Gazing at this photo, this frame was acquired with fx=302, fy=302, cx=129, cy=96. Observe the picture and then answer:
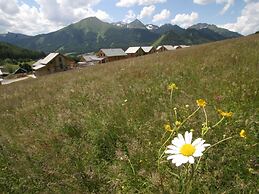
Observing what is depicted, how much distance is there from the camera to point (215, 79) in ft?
20.9

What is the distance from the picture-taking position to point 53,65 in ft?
251

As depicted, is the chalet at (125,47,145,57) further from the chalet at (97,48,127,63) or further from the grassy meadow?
the grassy meadow

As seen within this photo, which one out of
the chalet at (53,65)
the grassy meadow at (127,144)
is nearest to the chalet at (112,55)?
the chalet at (53,65)

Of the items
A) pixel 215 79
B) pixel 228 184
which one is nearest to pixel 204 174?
pixel 228 184

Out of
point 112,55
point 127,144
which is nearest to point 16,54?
point 112,55

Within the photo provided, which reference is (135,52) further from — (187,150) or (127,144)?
(187,150)

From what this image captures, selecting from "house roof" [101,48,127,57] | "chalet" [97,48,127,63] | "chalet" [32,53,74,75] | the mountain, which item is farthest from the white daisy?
the mountain

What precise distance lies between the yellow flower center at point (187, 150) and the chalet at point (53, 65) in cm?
7535

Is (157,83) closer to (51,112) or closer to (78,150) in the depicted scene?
(51,112)

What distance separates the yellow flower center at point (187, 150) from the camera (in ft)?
6.17

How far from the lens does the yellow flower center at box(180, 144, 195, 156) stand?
1.88 metres

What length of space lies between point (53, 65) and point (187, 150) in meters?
77.6

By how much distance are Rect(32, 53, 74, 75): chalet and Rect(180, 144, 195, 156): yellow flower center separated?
75346mm

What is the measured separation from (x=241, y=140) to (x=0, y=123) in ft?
17.3
